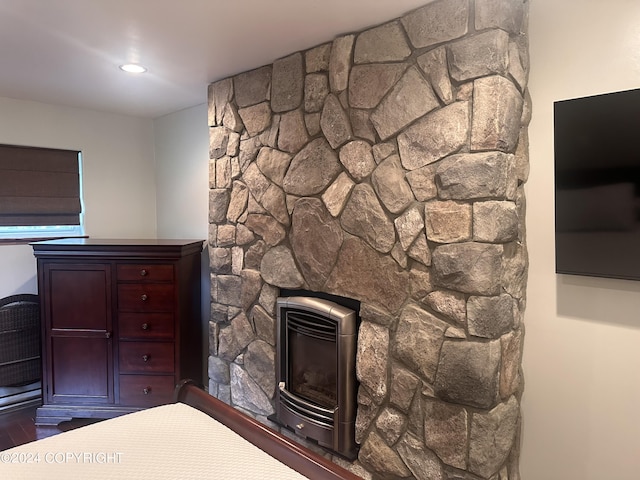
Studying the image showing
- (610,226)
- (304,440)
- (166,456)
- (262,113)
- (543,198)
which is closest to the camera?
(166,456)

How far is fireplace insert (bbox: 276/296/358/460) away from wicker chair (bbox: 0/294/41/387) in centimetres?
213

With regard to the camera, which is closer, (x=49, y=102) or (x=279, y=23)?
(x=279, y=23)

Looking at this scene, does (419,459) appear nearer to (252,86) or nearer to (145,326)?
(145,326)

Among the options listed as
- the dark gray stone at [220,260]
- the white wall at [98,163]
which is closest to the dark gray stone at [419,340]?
the dark gray stone at [220,260]

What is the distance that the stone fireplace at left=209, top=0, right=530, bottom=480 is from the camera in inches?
71.0

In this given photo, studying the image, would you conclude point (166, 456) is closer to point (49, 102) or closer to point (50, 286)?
point (50, 286)

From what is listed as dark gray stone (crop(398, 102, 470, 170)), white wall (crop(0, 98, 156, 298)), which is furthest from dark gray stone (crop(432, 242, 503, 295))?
white wall (crop(0, 98, 156, 298))

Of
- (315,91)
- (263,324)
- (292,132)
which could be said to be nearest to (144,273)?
(263,324)

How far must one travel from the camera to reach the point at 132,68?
2793 mm

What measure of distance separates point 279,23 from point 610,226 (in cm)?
167

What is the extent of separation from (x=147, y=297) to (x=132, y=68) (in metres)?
1.54

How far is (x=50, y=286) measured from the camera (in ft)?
10.8

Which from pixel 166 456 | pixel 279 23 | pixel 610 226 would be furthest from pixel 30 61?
pixel 610 226

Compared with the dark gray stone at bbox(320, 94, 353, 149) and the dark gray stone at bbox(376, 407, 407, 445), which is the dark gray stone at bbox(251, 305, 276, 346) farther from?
the dark gray stone at bbox(320, 94, 353, 149)
